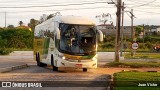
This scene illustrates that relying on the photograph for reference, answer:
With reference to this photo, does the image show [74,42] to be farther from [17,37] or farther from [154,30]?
[154,30]

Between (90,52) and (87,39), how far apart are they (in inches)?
32.7

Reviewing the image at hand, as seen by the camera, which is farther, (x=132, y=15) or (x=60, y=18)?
(x=132, y=15)

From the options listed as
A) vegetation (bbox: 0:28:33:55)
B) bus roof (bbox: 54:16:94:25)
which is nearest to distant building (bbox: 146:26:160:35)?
vegetation (bbox: 0:28:33:55)

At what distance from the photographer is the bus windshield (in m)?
28.8

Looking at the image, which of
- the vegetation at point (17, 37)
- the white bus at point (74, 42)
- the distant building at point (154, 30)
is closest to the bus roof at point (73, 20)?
the white bus at point (74, 42)

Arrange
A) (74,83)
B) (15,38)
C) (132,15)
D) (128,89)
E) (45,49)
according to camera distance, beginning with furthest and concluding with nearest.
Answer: (15,38) → (132,15) → (45,49) → (74,83) → (128,89)

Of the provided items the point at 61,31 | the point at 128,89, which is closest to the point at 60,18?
the point at 61,31

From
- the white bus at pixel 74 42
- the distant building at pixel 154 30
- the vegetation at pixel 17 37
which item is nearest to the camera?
the white bus at pixel 74 42

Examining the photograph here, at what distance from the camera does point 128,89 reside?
17375 mm

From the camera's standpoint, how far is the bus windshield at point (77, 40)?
28750 millimetres

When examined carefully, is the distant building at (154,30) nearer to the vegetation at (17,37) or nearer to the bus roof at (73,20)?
the vegetation at (17,37)

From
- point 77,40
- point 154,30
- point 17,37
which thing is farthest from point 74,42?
point 154,30

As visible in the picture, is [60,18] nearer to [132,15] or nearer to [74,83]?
[74,83]

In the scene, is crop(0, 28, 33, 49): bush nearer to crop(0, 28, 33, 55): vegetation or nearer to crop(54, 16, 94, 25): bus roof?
crop(0, 28, 33, 55): vegetation
